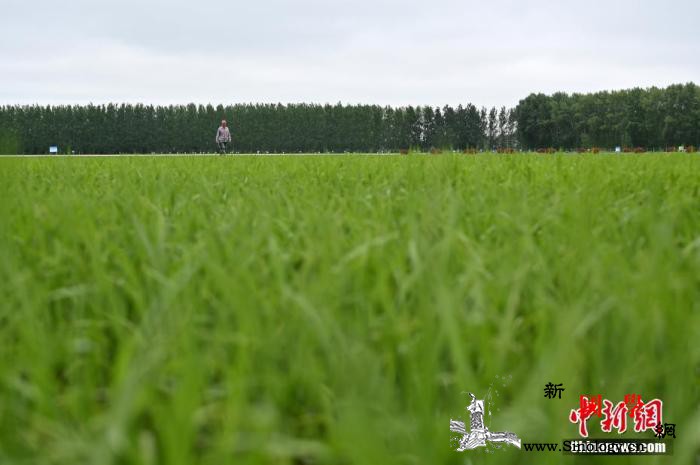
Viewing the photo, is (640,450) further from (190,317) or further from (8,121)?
(8,121)

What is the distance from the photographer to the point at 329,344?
0.87 metres

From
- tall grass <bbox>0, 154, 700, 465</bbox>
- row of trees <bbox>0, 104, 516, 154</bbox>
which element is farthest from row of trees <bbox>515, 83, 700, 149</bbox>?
tall grass <bbox>0, 154, 700, 465</bbox>

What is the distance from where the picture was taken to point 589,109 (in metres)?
69.9

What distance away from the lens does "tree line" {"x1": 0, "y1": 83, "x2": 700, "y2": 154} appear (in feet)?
189

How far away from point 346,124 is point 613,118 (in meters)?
30.3

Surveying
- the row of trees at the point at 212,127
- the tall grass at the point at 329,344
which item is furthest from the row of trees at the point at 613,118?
the tall grass at the point at 329,344

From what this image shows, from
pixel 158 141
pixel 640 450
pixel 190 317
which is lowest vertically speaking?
pixel 640 450

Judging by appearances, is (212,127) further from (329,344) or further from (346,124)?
(329,344)

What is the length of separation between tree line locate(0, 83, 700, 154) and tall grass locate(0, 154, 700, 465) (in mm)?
54229

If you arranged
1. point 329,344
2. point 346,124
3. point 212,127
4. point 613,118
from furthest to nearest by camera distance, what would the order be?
point 613,118, point 346,124, point 212,127, point 329,344

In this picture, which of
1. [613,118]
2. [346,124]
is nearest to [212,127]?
[346,124]

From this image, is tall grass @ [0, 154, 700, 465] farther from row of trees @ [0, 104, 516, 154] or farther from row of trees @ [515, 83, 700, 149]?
row of trees @ [515, 83, 700, 149]

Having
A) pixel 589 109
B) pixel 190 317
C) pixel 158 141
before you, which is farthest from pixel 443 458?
pixel 589 109

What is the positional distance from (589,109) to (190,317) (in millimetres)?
75848
